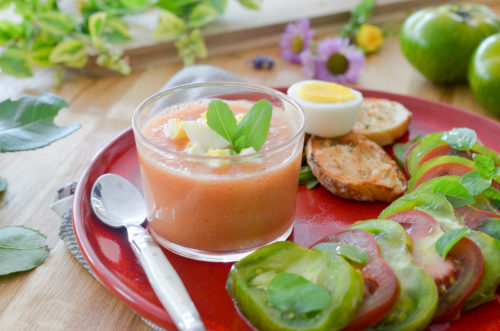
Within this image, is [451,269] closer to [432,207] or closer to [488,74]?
[432,207]

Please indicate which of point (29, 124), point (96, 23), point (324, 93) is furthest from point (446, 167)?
point (96, 23)

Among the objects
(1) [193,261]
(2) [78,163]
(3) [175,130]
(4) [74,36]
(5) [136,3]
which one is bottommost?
(2) [78,163]

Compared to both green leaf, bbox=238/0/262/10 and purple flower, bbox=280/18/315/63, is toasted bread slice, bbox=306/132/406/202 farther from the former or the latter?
green leaf, bbox=238/0/262/10

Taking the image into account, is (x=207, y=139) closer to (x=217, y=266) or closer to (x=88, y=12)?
(x=217, y=266)

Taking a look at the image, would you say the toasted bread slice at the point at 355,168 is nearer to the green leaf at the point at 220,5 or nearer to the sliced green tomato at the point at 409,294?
the sliced green tomato at the point at 409,294

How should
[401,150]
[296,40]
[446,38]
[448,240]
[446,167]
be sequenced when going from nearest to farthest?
[448,240]
[446,167]
[401,150]
[446,38]
[296,40]

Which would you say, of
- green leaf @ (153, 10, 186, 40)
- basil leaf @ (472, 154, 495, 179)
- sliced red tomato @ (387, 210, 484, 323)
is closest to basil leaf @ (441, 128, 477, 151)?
basil leaf @ (472, 154, 495, 179)
